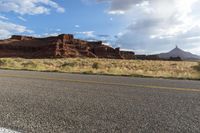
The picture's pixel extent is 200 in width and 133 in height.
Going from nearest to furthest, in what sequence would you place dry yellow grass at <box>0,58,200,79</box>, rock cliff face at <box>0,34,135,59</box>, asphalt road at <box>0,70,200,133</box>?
1. asphalt road at <box>0,70,200,133</box>
2. dry yellow grass at <box>0,58,200,79</box>
3. rock cliff face at <box>0,34,135,59</box>

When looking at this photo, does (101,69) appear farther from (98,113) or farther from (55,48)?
(55,48)

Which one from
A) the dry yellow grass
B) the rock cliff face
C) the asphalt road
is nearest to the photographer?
the asphalt road

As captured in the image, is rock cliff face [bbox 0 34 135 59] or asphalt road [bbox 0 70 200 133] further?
rock cliff face [bbox 0 34 135 59]

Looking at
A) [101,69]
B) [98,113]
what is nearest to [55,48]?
[101,69]

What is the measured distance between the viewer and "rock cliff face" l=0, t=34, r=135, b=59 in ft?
381

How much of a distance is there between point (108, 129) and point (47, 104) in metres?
1.94

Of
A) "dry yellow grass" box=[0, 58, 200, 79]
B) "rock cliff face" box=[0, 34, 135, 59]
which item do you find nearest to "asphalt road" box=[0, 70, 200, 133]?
"dry yellow grass" box=[0, 58, 200, 79]

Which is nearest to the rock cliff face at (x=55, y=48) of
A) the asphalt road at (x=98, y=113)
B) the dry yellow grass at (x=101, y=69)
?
the dry yellow grass at (x=101, y=69)

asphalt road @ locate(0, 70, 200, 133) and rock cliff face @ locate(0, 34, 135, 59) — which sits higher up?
rock cliff face @ locate(0, 34, 135, 59)

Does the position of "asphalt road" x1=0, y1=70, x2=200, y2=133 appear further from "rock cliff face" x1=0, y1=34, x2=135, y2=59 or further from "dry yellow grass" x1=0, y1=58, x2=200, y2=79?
"rock cliff face" x1=0, y1=34, x2=135, y2=59

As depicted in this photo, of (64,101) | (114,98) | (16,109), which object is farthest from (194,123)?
(16,109)

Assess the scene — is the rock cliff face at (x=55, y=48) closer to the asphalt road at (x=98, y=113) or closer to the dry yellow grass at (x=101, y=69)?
the dry yellow grass at (x=101, y=69)

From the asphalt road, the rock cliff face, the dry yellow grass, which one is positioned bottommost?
the asphalt road

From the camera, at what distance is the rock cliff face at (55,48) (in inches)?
4567
